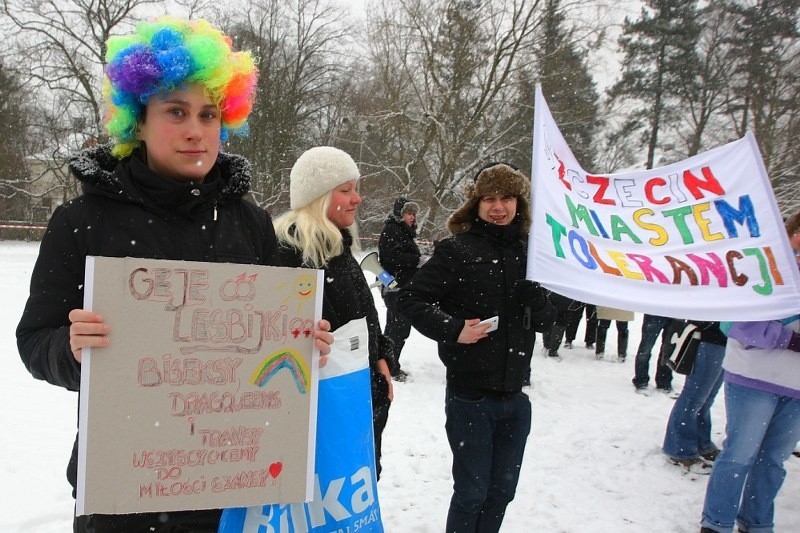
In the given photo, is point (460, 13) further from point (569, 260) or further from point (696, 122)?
point (569, 260)

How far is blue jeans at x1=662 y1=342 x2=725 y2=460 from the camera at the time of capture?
4383 mm

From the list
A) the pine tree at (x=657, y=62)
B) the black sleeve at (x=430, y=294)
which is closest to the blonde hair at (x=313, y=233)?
the black sleeve at (x=430, y=294)

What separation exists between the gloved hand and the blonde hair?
0.89m

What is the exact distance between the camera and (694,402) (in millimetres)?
4414

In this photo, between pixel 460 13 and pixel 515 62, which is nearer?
pixel 460 13

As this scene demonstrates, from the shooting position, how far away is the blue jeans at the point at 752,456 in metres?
3.13

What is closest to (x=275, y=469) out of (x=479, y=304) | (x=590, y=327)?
(x=479, y=304)

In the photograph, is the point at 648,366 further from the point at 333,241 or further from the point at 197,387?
the point at 197,387

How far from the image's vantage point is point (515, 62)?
1833 cm

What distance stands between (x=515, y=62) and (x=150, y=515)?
1902 centimetres

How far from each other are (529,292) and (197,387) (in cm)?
169

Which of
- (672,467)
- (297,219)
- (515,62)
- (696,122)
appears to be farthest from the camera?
(696,122)

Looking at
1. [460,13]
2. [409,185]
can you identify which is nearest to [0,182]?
[409,185]

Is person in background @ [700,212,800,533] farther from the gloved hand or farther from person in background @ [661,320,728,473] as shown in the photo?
the gloved hand
